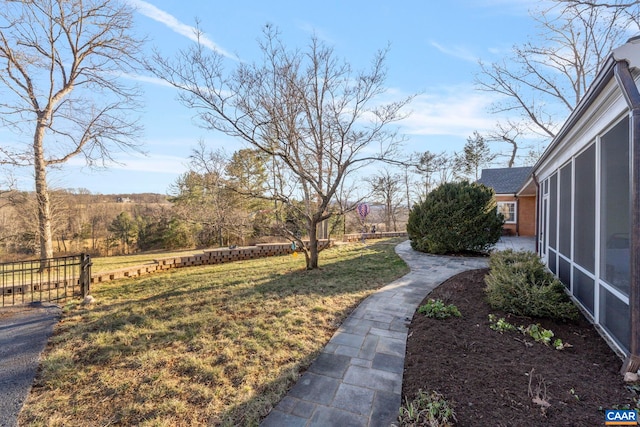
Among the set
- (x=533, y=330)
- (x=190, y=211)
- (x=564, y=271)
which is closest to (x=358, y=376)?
(x=533, y=330)

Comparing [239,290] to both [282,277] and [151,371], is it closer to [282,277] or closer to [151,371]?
[282,277]

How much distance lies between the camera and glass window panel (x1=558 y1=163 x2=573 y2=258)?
4.59 meters

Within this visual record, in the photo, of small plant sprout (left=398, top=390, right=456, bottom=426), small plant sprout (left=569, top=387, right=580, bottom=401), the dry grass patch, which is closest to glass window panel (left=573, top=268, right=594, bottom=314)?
small plant sprout (left=569, top=387, right=580, bottom=401)

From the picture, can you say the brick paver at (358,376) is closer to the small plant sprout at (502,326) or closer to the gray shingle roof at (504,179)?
the small plant sprout at (502,326)

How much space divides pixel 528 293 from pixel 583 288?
0.99 metres

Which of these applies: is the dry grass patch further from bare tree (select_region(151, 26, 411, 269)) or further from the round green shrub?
the round green shrub

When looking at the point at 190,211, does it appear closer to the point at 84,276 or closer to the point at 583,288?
the point at 84,276

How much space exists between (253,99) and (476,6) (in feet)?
18.7

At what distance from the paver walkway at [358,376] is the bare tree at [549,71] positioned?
39.7 ft

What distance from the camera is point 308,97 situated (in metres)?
6.48

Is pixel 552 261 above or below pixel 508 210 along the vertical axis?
below

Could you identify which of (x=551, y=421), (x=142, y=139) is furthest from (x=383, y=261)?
(x=142, y=139)

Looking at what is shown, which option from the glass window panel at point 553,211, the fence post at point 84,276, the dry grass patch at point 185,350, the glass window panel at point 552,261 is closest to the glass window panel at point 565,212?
the glass window panel at point 553,211

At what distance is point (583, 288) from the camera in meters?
3.91
